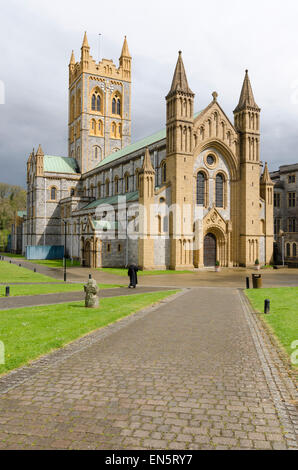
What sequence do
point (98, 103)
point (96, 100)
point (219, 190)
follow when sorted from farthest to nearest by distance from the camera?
1. point (98, 103)
2. point (96, 100)
3. point (219, 190)

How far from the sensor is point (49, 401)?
254 inches

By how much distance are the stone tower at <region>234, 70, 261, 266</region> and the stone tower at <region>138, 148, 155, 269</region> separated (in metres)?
13.5

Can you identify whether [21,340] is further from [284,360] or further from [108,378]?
[284,360]

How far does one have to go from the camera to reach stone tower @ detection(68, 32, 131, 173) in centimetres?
6988

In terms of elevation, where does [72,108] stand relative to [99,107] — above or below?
above

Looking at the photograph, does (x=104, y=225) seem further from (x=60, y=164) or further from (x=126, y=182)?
(x=60, y=164)

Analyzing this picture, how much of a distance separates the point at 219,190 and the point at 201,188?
10.2 ft

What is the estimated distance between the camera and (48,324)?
1229 centimetres

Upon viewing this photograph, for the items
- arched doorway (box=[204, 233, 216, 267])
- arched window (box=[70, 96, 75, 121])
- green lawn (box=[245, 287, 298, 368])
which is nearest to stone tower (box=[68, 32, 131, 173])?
arched window (box=[70, 96, 75, 121])

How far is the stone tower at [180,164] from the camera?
42938 millimetres

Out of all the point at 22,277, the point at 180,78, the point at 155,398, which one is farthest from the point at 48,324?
the point at 180,78

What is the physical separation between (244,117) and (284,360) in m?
44.7

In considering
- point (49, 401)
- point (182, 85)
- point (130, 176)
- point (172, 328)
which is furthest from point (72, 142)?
point (49, 401)

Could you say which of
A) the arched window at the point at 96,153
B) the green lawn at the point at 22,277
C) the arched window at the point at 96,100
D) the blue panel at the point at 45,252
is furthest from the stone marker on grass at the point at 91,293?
the arched window at the point at 96,100
